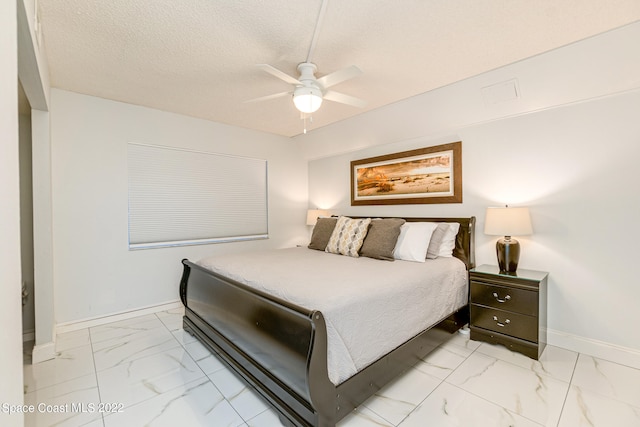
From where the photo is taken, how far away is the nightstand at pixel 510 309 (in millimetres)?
2369

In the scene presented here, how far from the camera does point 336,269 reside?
2.45 metres

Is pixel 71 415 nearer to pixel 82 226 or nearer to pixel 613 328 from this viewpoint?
pixel 82 226

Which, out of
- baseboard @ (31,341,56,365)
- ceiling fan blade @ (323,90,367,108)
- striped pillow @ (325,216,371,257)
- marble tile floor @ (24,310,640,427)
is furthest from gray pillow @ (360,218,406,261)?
baseboard @ (31,341,56,365)

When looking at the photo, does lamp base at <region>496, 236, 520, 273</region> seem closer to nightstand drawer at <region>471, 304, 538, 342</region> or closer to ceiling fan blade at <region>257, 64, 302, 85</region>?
nightstand drawer at <region>471, 304, 538, 342</region>

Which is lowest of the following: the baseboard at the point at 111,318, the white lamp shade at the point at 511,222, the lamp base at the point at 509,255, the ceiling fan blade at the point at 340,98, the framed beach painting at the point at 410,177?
the baseboard at the point at 111,318

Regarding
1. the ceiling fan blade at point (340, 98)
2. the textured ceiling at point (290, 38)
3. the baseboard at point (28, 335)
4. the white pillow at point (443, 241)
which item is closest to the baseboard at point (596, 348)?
the white pillow at point (443, 241)

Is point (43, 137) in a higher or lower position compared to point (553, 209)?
higher

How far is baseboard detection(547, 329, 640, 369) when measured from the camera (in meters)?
2.23

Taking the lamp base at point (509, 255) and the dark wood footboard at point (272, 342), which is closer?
the dark wood footboard at point (272, 342)

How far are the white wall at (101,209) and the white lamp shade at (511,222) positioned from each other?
3504 mm

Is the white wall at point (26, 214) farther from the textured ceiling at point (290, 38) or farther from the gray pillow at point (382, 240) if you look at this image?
the gray pillow at point (382, 240)

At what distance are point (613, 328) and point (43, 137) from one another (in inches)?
197

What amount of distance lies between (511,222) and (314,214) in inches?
111

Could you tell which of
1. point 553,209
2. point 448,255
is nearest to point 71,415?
point 448,255
